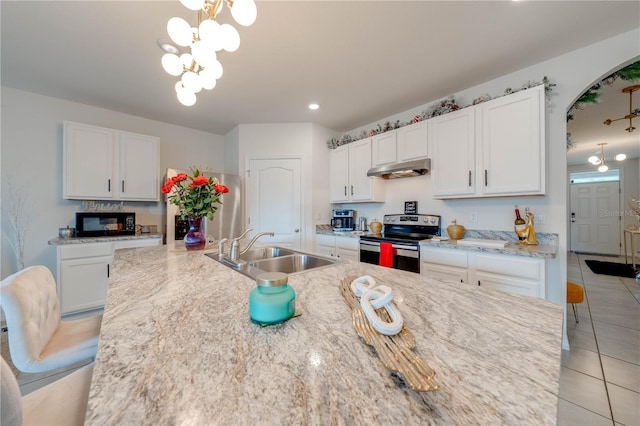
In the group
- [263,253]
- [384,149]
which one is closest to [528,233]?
[384,149]

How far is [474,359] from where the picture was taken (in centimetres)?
57

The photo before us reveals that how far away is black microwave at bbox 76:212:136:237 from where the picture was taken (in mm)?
2916

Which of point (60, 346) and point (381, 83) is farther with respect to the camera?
point (381, 83)

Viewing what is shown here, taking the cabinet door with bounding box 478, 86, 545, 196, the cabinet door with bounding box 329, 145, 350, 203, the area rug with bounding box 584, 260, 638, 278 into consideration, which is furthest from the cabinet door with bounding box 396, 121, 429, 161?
the area rug with bounding box 584, 260, 638, 278

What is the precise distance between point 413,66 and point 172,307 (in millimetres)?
2674

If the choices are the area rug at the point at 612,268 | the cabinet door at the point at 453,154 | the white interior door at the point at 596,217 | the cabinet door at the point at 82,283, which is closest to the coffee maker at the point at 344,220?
the cabinet door at the point at 453,154

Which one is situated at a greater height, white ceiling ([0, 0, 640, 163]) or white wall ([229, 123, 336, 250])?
white ceiling ([0, 0, 640, 163])

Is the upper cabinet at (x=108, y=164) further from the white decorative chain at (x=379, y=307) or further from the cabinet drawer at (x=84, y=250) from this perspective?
the white decorative chain at (x=379, y=307)

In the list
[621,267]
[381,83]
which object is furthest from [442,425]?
[621,267]

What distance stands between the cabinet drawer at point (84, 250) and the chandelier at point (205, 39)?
2.34 meters

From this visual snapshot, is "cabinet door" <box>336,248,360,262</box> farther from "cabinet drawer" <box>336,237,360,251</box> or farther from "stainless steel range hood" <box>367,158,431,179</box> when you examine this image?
"stainless steel range hood" <box>367,158,431,179</box>

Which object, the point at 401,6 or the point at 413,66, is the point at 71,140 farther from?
the point at 413,66

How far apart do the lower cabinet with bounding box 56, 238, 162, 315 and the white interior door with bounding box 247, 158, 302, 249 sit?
176 cm

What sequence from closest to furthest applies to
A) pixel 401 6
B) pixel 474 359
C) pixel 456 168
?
1. pixel 474 359
2. pixel 401 6
3. pixel 456 168
